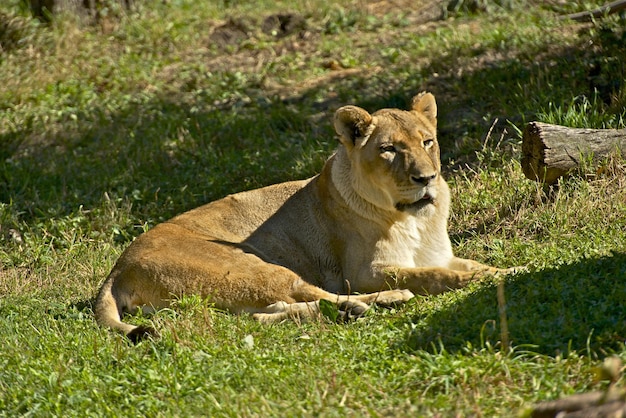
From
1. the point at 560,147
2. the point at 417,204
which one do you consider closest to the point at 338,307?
the point at 417,204

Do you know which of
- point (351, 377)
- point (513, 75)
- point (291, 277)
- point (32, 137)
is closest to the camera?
point (351, 377)

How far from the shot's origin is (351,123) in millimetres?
6262

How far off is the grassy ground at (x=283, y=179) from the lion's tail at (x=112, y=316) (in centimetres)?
10

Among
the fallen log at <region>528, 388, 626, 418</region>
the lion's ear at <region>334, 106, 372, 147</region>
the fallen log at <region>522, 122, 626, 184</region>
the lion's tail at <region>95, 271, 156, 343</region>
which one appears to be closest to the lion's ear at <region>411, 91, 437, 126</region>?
the lion's ear at <region>334, 106, 372, 147</region>

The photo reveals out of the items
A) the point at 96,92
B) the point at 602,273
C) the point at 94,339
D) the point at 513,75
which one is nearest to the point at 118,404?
the point at 94,339

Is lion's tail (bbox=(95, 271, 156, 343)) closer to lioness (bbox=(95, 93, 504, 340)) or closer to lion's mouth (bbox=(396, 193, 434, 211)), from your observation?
lioness (bbox=(95, 93, 504, 340))

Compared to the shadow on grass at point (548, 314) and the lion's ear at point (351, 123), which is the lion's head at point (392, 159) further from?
the shadow on grass at point (548, 314)

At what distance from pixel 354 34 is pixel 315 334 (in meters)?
6.98

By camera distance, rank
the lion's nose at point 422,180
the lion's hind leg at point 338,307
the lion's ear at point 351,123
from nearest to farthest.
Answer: the lion's hind leg at point 338,307 → the lion's nose at point 422,180 → the lion's ear at point 351,123

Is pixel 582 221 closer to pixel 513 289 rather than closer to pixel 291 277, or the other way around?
pixel 513 289

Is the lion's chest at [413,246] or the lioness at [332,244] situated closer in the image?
the lioness at [332,244]

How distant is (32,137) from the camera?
1020 cm

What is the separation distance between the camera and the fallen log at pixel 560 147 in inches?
276

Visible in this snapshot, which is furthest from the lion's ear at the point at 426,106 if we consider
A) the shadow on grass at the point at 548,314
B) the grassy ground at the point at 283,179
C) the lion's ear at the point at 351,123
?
the shadow on grass at the point at 548,314
